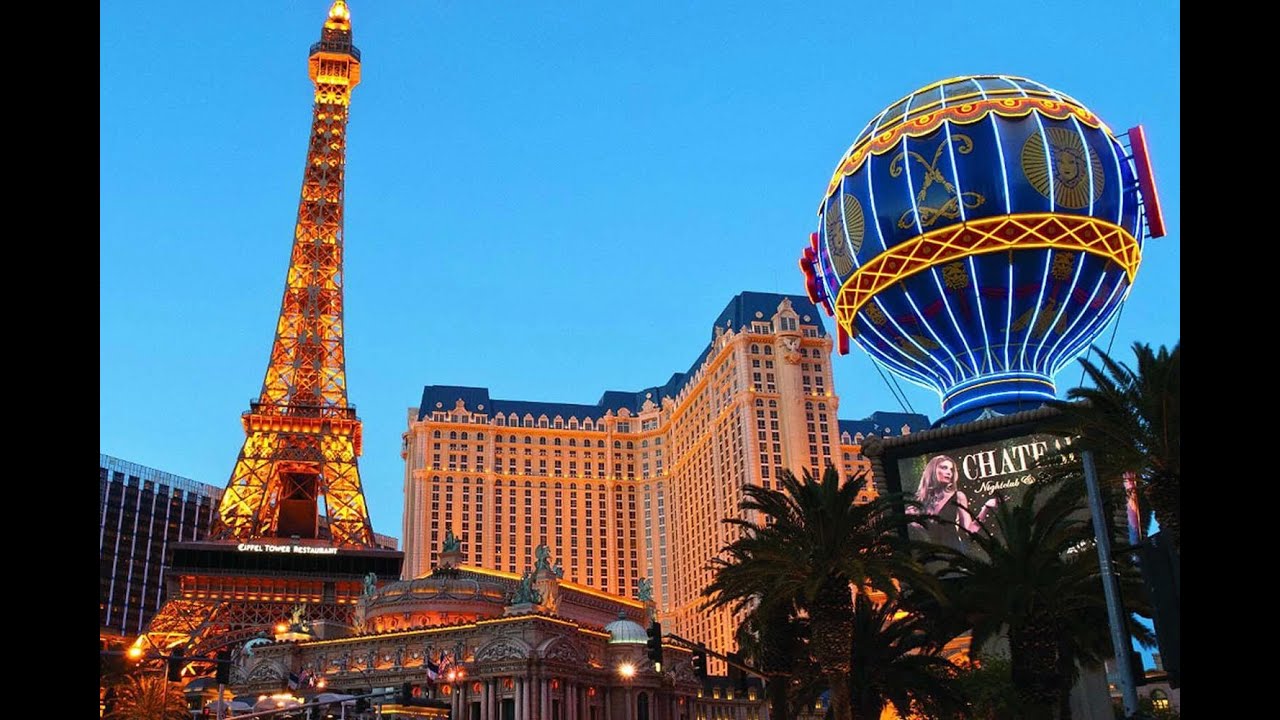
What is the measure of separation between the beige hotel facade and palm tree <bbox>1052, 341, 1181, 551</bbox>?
11056 centimetres

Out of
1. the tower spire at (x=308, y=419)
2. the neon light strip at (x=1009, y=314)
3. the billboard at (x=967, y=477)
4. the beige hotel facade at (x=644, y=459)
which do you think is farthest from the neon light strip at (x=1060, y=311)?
the beige hotel facade at (x=644, y=459)

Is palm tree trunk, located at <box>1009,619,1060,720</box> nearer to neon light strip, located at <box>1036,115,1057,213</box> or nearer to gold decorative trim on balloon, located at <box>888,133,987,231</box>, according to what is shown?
gold decorative trim on balloon, located at <box>888,133,987,231</box>

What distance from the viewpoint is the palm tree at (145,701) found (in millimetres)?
53125

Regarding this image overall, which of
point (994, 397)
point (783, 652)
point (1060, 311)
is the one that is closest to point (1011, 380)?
point (994, 397)

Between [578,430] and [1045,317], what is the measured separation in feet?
414

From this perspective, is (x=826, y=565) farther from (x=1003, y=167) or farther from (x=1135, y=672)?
(x=1003, y=167)

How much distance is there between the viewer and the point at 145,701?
53656 millimetres

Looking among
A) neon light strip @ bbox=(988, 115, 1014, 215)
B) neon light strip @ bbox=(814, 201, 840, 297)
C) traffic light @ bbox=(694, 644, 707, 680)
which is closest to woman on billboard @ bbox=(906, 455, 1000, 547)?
neon light strip @ bbox=(814, 201, 840, 297)

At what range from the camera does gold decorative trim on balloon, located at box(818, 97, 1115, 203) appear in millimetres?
58656

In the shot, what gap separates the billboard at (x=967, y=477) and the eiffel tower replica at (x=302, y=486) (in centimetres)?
4313

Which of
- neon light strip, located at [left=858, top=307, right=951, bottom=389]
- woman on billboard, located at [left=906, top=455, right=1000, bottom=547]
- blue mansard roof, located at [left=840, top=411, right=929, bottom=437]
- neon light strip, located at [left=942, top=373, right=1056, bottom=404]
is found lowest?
woman on billboard, located at [left=906, top=455, right=1000, bottom=547]

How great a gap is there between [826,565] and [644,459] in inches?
5790
